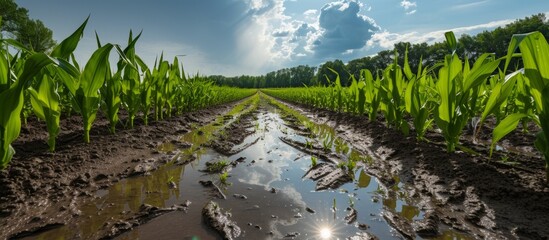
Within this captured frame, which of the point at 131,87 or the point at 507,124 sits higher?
the point at 131,87

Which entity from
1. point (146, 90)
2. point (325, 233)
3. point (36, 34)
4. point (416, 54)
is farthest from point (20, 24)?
point (416, 54)

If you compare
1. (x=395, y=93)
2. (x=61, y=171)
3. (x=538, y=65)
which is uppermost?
(x=538, y=65)

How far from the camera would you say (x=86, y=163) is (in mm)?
2623

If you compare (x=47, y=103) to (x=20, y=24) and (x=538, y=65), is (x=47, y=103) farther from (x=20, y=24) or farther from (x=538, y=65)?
(x=20, y=24)

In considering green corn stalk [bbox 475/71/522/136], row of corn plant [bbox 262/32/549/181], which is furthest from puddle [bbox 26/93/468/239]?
green corn stalk [bbox 475/71/522/136]

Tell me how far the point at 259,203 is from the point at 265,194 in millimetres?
174

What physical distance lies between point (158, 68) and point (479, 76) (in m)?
4.41

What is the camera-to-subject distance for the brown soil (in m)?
1.71

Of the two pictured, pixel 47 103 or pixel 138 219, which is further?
pixel 47 103

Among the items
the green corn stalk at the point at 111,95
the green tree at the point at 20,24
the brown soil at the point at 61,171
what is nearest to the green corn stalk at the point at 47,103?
the brown soil at the point at 61,171

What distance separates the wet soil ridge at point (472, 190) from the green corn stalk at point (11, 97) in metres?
2.40

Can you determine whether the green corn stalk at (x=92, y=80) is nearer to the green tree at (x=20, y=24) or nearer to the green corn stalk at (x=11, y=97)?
the green corn stalk at (x=11, y=97)

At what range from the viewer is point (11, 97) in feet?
6.15

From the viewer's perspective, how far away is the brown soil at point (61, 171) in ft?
5.60
